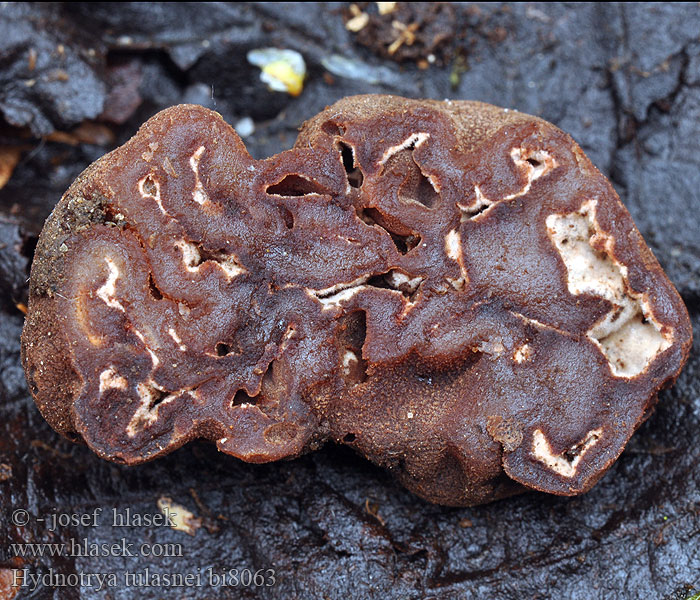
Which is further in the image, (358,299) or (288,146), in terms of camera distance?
(288,146)

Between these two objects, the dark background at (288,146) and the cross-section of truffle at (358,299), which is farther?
the dark background at (288,146)

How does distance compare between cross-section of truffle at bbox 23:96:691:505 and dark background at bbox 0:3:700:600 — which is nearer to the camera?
cross-section of truffle at bbox 23:96:691:505

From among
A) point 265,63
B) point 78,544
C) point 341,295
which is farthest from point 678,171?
point 78,544

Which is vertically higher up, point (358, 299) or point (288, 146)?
point (358, 299)
